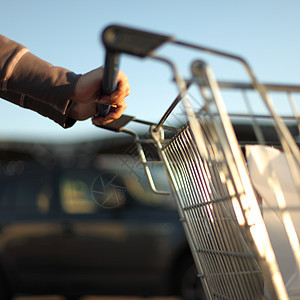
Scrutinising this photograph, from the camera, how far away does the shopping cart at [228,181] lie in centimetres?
119

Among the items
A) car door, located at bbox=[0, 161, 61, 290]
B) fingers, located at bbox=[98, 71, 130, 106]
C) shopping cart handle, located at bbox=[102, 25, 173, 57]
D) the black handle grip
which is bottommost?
shopping cart handle, located at bbox=[102, 25, 173, 57]

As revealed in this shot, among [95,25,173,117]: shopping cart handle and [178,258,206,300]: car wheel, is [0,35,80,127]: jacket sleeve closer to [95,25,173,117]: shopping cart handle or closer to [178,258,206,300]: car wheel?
[95,25,173,117]: shopping cart handle

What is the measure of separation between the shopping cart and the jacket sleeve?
326 millimetres

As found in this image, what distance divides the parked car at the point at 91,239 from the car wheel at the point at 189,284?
0.01 meters

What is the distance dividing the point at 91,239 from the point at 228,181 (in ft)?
13.6

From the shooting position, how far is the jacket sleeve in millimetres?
1631

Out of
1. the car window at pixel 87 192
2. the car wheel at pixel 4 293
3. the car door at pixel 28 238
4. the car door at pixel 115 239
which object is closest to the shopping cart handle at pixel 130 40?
the car door at pixel 115 239

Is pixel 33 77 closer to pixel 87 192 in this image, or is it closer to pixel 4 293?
pixel 87 192

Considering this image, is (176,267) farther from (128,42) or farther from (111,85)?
(128,42)

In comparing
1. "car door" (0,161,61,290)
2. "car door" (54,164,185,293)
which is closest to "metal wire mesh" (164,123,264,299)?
"car door" (54,164,185,293)

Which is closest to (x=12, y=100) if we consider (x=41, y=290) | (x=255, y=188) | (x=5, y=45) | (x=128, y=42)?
(x=5, y=45)

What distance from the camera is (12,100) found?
1.87 meters

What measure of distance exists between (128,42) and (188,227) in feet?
3.27

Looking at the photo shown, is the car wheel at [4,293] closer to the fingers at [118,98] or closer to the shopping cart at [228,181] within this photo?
the shopping cart at [228,181]
